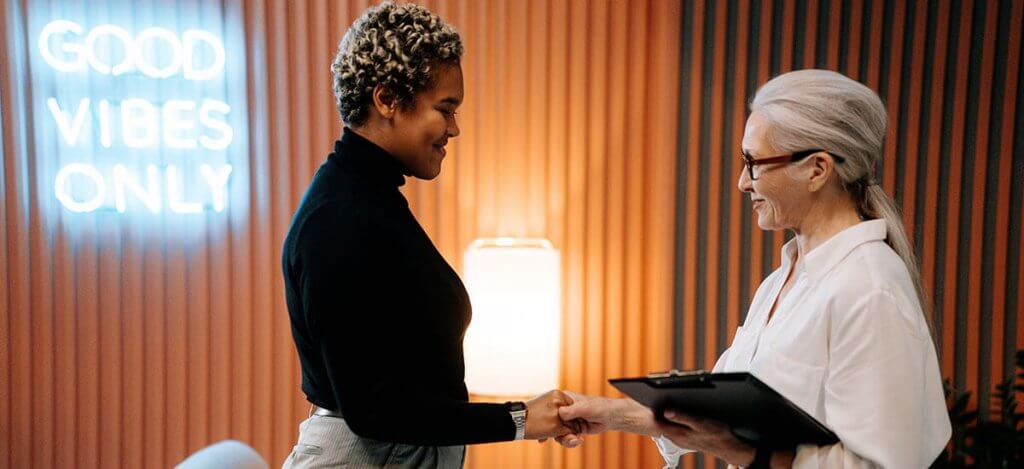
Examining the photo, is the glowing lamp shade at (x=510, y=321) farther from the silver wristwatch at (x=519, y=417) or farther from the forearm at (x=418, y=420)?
the forearm at (x=418, y=420)

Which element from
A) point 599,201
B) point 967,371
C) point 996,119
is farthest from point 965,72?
point 599,201

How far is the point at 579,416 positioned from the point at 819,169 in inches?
30.5

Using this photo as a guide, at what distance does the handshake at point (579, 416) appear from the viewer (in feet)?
5.64

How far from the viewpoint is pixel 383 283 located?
1.40 metres

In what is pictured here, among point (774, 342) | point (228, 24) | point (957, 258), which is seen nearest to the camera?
point (774, 342)

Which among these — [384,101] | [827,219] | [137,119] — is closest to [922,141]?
[827,219]

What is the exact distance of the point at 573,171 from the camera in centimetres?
339

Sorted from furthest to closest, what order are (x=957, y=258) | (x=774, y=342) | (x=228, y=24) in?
(x=957, y=258), (x=228, y=24), (x=774, y=342)

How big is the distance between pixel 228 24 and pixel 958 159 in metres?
3.28

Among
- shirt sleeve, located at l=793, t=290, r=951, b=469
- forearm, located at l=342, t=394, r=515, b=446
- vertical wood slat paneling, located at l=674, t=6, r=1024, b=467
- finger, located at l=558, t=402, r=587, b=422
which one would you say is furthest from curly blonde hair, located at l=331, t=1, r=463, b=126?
vertical wood slat paneling, located at l=674, t=6, r=1024, b=467

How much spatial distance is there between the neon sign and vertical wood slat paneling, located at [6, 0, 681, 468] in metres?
0.13

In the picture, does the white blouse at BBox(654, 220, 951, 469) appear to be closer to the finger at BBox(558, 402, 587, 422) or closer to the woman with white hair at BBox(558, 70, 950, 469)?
the woman with white hair at BBox(558, 70, 950, 469)

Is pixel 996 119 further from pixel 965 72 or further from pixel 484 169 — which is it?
pixel 484 169

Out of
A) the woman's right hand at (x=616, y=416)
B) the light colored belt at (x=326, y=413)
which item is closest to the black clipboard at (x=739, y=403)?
the woman's right hand at (x=616, y=416)
